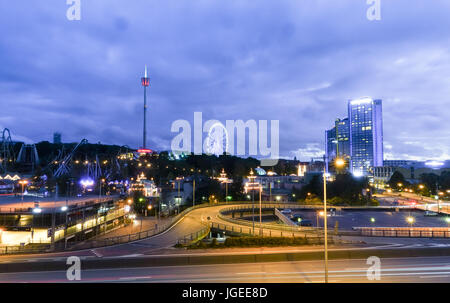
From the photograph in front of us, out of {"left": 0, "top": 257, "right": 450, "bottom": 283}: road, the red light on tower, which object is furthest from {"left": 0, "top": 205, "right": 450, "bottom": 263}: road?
the red light on tower

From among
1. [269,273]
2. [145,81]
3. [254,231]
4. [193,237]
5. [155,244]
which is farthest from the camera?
[145,81]

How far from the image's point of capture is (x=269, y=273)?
16312 mm

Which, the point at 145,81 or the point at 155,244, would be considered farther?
the point at 145,81

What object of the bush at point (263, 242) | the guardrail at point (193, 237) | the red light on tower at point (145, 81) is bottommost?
the guardrail at point (193, 237)

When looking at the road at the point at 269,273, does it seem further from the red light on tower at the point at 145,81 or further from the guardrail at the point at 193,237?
the red light on tower at the point at 145,81

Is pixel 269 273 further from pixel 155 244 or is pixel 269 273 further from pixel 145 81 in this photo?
pixel 145 81

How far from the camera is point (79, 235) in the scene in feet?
112

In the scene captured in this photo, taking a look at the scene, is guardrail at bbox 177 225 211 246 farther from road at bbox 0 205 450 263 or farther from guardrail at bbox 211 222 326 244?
guardrail at bbox 211 222 326 244

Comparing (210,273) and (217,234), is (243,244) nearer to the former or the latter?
(210,273)

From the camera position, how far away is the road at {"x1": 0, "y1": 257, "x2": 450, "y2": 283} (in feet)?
50.0

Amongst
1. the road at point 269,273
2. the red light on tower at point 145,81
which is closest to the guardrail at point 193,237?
the road at point 269,273

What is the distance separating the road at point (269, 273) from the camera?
15250 millimetres

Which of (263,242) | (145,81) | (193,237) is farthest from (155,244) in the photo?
(145,81)
